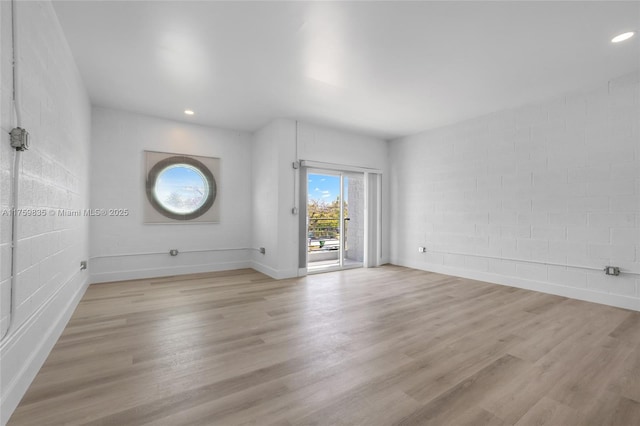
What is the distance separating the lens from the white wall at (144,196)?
14.5ft

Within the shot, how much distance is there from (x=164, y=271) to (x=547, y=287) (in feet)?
19.7

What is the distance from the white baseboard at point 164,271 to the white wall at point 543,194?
12.5ft

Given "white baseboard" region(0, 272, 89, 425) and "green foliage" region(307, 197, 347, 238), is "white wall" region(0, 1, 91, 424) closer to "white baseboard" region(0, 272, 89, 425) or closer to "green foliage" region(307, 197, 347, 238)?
"white baseboard" region(0, 272, 89, 425)

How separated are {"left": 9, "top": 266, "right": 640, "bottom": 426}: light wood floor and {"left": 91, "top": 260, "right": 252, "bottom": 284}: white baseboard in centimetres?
99

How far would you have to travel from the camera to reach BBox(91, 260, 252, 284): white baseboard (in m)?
4.41

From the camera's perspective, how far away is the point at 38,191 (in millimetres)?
1926

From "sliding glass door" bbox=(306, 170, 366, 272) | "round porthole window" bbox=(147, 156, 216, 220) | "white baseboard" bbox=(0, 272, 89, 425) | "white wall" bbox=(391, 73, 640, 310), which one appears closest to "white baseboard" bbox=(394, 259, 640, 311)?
"white wall" bbox=(391, 73, 640, 310)

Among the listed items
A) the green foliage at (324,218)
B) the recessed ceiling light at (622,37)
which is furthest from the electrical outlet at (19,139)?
the recessed ceiling light at (622,37)

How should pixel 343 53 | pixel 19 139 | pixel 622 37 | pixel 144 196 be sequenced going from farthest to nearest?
pixel 144 196 < pixel 343 53 < pixel 622 37 < pixel 19 139

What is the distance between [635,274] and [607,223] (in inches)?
25.0

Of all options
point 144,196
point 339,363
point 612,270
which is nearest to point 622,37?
point 612,270

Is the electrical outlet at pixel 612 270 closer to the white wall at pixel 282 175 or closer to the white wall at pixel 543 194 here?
the white wall at pixel 543 194

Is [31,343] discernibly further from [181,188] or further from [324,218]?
[324,218]

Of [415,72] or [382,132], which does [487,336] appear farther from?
[382,132]
